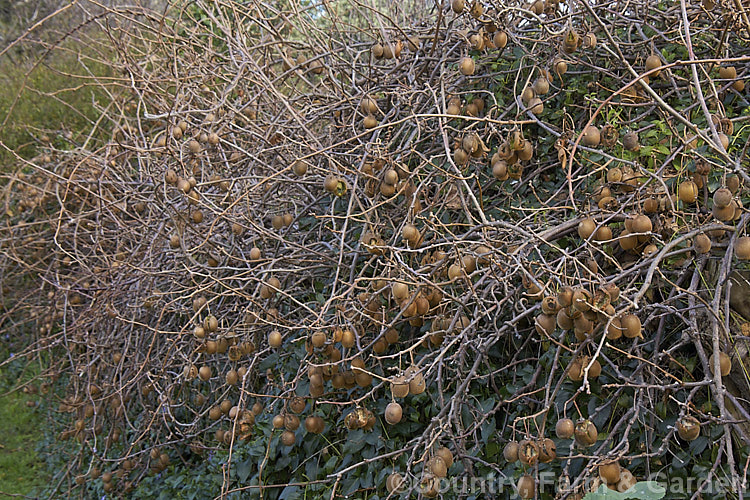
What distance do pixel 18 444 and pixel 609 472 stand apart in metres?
4.28

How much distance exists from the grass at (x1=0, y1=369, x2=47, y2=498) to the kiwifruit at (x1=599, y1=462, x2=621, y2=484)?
328cm

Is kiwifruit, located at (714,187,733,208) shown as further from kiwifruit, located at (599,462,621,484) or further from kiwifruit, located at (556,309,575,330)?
kiwifruit, located at (599,462,621,484)

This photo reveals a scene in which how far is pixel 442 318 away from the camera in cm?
213

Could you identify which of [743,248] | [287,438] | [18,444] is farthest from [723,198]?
[18,444]

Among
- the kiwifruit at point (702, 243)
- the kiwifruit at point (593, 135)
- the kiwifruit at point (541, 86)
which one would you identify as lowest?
the kiwifruit at point (702, 243)

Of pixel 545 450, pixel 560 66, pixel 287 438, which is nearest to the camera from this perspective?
pixel 545 450

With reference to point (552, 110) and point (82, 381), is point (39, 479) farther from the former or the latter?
point (552, 110)

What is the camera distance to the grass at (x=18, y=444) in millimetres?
3947

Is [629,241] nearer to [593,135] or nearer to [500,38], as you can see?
[593,135]

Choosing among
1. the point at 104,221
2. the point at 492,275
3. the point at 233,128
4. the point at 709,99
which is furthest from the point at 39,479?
the point at 709,99

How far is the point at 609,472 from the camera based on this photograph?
1.57m

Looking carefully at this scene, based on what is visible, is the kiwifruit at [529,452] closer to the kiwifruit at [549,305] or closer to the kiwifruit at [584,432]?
the kiwifruit at [584,432]

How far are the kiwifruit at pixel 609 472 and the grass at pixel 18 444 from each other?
328 cm

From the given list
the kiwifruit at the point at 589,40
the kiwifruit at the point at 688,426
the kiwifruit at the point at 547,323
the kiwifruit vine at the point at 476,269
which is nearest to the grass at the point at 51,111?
the kiwifruit vine at the point at 476,269
